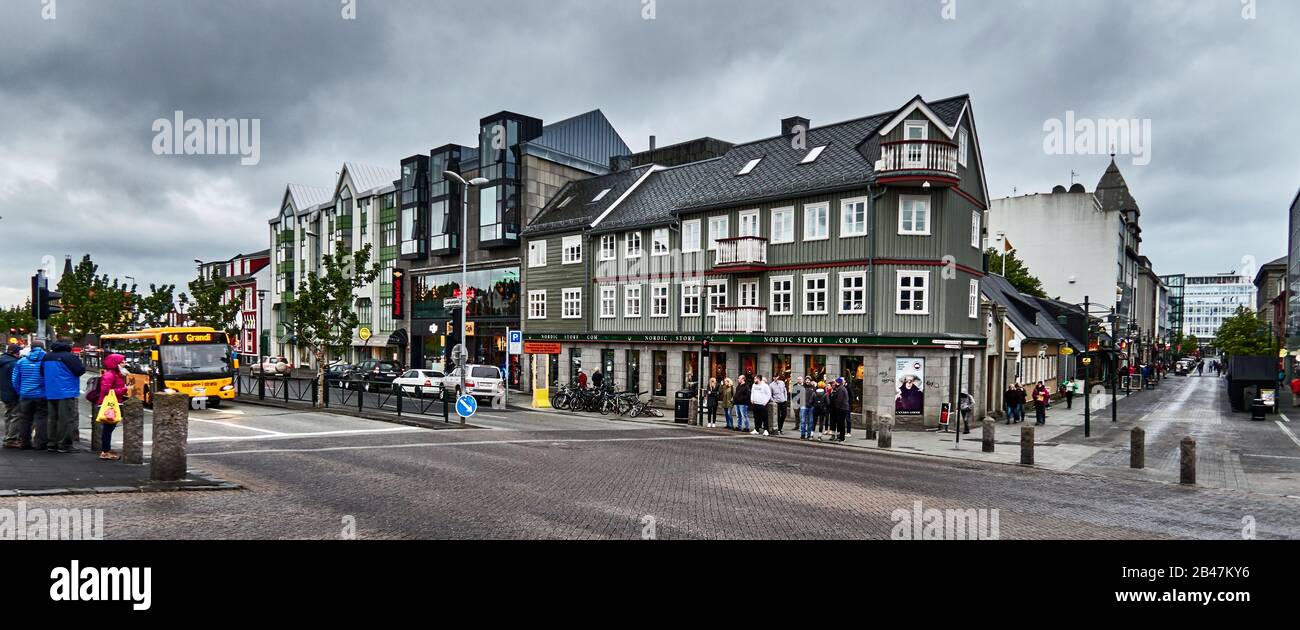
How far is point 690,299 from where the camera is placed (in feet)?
103

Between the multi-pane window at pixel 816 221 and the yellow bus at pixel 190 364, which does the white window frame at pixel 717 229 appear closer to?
the multi-pane window at pixel 816 221

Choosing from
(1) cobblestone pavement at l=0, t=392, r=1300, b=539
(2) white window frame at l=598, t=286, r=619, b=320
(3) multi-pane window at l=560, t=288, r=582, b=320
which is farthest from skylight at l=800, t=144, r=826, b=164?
(1) cobblestone pavement at l=0, t=392, r=1300, b=539

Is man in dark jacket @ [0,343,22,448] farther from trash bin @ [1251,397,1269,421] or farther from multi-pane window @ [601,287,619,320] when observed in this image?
trash bin @ [1251,397,1269,421]

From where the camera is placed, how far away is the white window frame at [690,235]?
104 feet

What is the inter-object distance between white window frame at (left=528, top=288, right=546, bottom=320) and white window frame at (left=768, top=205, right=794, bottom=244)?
47.5ft

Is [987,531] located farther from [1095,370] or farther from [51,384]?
[1095,370]

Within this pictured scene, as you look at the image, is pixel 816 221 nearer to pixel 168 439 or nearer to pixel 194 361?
pixel 194 361

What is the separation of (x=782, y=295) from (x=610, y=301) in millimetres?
9299

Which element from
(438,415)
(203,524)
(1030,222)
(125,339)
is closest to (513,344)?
(438,415)

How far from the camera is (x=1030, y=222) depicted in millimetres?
59938

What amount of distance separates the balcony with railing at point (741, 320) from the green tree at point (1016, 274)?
3009 cm
